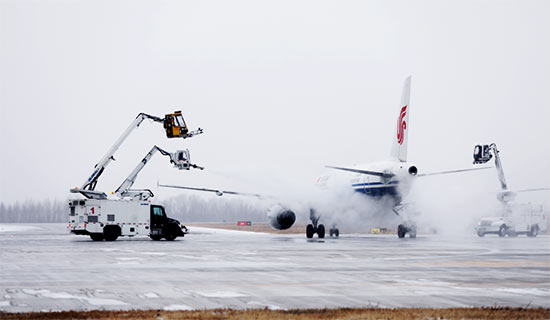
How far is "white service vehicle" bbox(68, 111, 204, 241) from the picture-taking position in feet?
161

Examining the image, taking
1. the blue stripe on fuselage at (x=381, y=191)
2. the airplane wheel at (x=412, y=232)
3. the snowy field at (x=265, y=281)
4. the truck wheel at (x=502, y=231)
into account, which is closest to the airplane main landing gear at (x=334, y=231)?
the blue stripe on fuselage at (x=381, y=191)

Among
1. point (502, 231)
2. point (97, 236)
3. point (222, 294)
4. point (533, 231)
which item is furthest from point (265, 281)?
point (533, 231)

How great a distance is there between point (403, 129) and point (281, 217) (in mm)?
11911

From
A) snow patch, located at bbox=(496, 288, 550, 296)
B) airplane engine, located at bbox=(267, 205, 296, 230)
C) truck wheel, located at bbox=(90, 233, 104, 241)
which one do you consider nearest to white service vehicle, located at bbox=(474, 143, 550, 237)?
airplane engine, located at bbox=(267, 205, 296, 230)

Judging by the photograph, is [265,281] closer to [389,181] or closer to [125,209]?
[125,209]

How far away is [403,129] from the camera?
5734 centimetres

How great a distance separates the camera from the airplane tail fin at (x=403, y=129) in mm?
57094

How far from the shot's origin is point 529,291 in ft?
58.3

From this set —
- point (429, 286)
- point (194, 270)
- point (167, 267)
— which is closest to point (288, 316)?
point (429, 286)

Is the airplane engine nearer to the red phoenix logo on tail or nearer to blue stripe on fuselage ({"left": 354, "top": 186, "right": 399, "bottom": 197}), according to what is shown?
blue stripe on fuselage ({"left": 354, "top": 186, "right": 399, "bottom": 197})

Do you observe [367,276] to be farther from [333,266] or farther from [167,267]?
[167,267]

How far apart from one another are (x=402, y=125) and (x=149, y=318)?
4659cm

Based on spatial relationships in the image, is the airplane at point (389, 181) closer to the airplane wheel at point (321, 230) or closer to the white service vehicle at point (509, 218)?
the airplane wheel at point (321, 230)

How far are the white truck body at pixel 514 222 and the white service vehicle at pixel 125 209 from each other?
31.0m
